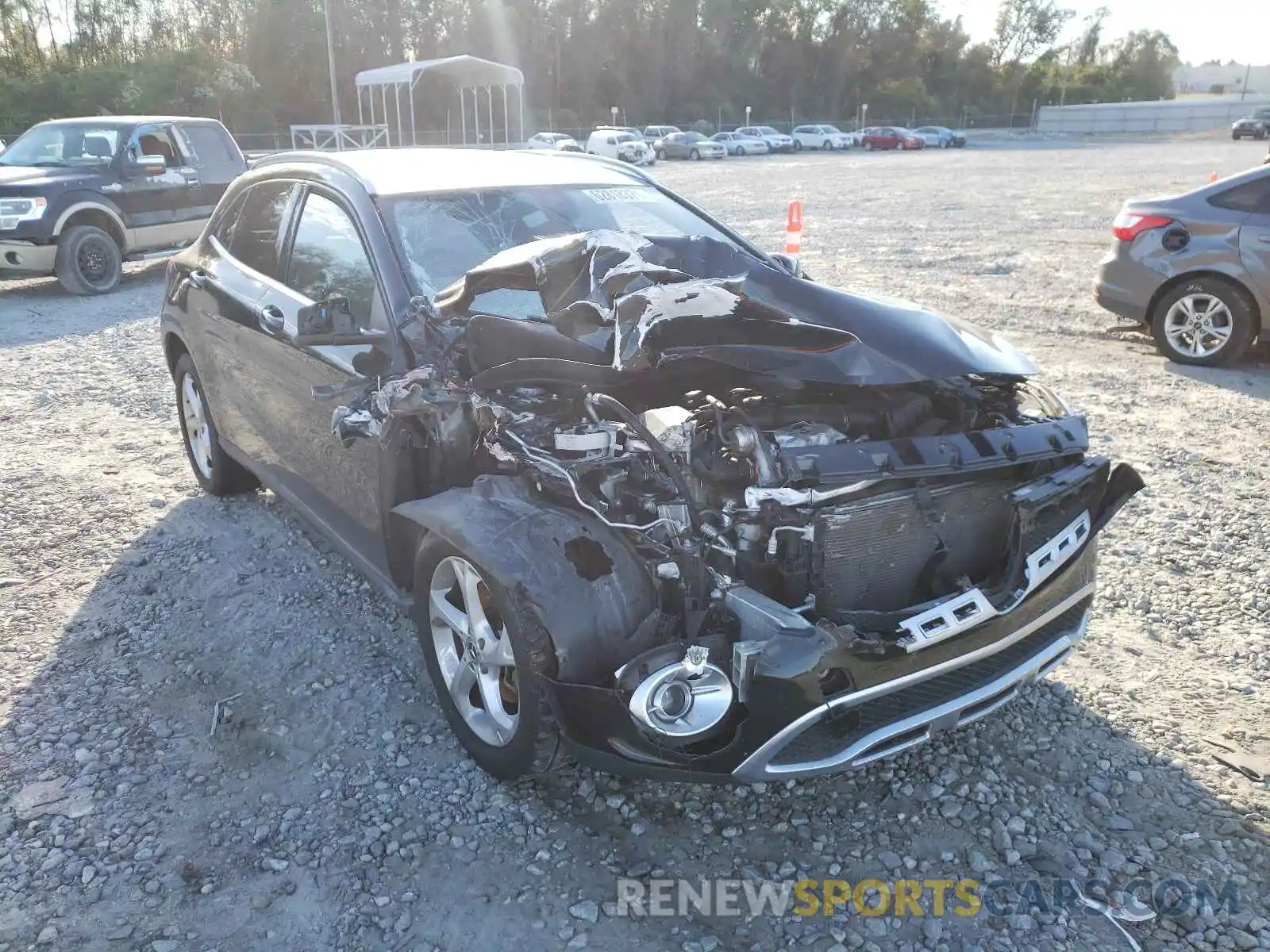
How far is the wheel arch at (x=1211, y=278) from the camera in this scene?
7484 millimetres

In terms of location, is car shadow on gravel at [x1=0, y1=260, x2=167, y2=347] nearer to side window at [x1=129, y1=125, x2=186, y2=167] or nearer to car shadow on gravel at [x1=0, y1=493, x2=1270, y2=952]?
side window at [x1=129, y1=125, x2=186, y2=167]

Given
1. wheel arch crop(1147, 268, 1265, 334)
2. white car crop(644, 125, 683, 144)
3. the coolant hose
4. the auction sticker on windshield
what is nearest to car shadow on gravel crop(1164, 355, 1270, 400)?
wheel arch crop(1147, 268, 1265, 334)

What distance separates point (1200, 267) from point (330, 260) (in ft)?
22.8

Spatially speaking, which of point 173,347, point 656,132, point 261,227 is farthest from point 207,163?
point 656,132

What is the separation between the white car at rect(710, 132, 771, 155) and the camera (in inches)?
1833

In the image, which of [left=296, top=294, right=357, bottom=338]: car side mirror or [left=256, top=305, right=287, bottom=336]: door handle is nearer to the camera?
[left=296, top=294, right=357, bottom=338]: car side mirror

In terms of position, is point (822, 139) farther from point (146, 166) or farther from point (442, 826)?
point (442, 826)

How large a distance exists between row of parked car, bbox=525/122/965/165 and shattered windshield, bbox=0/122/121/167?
24.7 m

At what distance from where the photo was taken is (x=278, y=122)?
5128 cm

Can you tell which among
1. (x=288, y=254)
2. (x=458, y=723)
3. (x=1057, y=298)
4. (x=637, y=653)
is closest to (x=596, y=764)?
(x=637, y=653)

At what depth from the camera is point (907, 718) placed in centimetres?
255

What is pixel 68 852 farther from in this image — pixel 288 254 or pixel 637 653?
pixel 288 254

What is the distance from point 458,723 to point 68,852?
1169 mm

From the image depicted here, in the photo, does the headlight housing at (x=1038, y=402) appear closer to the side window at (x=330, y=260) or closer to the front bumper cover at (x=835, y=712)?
the front bumper cover at (x=835, y=712)
